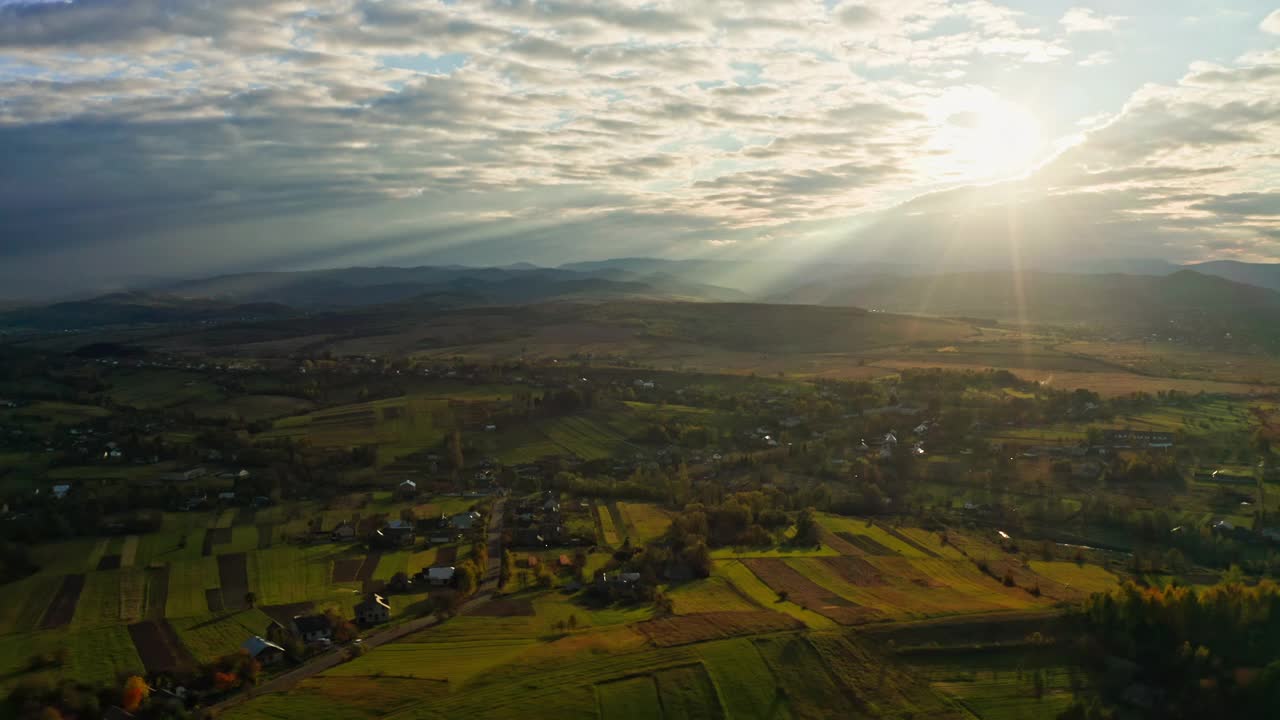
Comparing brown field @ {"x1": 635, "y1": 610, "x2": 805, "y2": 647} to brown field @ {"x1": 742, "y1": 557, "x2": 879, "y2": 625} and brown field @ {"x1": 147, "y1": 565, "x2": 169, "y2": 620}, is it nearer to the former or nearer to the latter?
brown field @ {"x1": 742, "y1": 557, "x2": 879, "y2": 625}

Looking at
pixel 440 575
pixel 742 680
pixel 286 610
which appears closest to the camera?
pixel 742 680

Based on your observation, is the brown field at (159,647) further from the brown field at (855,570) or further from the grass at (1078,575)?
the grass at (1078,575)

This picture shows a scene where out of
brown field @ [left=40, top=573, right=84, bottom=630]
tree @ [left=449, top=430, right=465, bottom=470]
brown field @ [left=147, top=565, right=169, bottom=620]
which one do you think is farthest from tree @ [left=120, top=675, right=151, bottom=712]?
tree @ [left=449, top=430, right=465, bottom=470]

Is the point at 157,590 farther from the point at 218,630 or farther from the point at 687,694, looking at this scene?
the point at 687,694

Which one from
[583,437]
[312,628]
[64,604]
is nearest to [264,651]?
[312,628]

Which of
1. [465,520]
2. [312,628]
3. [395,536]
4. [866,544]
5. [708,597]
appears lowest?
[866,544]

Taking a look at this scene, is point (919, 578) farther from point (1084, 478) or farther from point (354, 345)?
point (354, 345)

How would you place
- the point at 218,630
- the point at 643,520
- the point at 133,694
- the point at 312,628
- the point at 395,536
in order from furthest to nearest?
the point at 643,520 < the point at 395,536 < the point at 218,630 < the point at 312,628 < the point at 133,694
